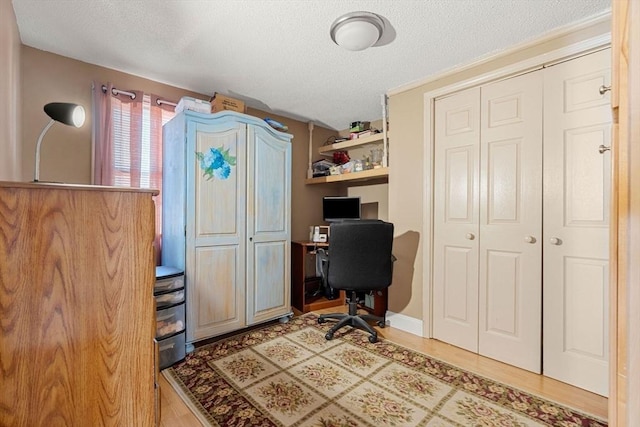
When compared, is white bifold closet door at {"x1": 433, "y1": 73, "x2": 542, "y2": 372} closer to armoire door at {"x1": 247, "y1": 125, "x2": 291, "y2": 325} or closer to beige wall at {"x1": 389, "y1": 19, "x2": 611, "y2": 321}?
beige wall at {"x1": 389, "y1": 19, "x2": 611, "y2": 321}

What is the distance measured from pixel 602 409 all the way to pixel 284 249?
2.52m

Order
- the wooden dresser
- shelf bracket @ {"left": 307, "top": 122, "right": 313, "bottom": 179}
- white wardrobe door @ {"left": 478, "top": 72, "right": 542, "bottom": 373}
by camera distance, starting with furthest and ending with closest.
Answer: shelf bracket @ {"left": 307, "top": 122, "right": 313, "bottom": 179} → white wardrobe door @ {"left": 478, "top": 72, "right": 542, "bottom": 373} → the wooden dresser

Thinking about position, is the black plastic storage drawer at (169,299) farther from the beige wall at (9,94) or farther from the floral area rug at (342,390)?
the beige wall at (9,94)

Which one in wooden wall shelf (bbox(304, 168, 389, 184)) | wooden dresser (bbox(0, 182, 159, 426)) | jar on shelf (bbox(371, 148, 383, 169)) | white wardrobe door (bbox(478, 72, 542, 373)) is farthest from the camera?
jar on shelf (bbox(371, 148, 383, 169))

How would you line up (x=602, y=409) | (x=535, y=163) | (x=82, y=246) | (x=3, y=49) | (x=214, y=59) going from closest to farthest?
(x=82, y=246), (x=3, y=49), (x=602, y=409), (x=535, y=163), (x=214, y=59)

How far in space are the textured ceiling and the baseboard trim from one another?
7.32ft

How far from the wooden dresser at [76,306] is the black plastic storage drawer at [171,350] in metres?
1.14

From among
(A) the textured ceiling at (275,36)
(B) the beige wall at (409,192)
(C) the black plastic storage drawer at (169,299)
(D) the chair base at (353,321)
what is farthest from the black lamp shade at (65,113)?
(B) the beige wall at (409,192)

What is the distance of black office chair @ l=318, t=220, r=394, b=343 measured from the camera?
2414 mm

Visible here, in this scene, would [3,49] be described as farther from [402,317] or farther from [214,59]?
[402,317]

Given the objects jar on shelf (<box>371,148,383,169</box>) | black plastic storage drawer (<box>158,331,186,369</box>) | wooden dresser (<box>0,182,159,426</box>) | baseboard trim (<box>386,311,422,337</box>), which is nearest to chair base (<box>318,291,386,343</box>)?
baseboard trim (<box>386,311,422,337</box>)

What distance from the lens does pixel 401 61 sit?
232cm

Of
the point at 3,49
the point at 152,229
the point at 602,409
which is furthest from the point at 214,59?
the point at 602,409

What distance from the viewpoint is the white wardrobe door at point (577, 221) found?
5.82 feet
